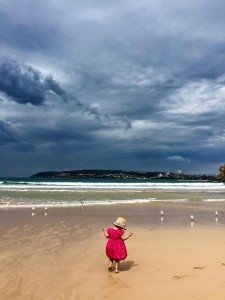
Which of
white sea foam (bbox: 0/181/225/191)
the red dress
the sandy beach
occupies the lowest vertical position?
the sandy beach

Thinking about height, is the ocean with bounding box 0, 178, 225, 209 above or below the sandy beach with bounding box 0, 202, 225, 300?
above

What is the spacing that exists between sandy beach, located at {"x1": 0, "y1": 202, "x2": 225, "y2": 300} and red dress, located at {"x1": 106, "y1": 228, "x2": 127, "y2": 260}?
1.27 ft

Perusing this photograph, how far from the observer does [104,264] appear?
9.62 m

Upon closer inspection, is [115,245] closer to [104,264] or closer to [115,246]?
[115,246]

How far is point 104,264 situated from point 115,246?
3.06 ft

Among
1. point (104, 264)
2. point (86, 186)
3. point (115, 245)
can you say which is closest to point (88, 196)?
point (104, 264)

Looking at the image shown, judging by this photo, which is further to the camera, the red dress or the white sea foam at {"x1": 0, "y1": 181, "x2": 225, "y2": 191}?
the white sea foam at {"x1": 0, "y1": 181, "x2": 225, "y2": 191}

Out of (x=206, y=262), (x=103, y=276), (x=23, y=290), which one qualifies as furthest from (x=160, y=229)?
(x=23, y=290)

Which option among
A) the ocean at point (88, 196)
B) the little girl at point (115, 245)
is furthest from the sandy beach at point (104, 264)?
the ocean at point (88, 196)

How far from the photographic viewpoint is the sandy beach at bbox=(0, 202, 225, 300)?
7215 millimetres

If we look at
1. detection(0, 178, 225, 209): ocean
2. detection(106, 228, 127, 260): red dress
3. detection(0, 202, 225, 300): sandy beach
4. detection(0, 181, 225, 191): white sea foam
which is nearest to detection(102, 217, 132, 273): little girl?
detection(106, 228, 127, 260): red dress

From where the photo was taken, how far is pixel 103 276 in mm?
8414

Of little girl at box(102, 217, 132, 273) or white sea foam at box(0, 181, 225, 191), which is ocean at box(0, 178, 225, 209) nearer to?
white sea foam at box(0, 181, 225, 191)

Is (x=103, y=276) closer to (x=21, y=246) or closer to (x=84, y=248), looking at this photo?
(x=84, y=248)
